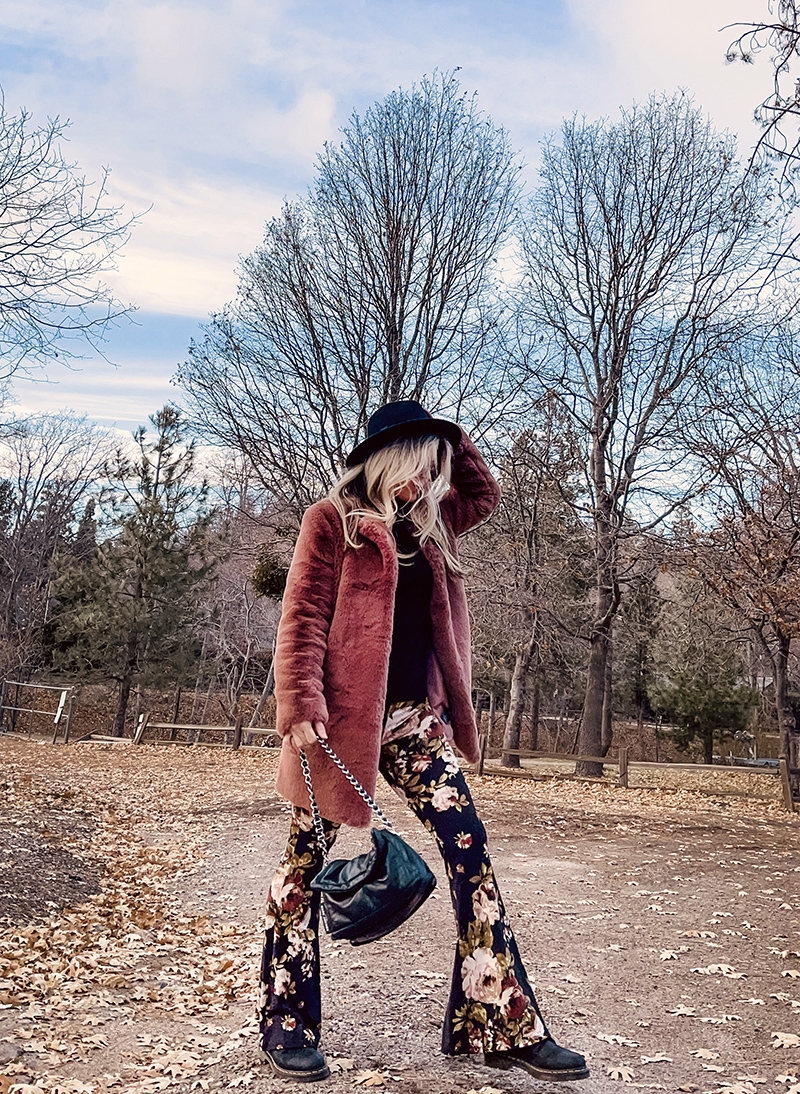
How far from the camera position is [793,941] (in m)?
Answer: 5.27

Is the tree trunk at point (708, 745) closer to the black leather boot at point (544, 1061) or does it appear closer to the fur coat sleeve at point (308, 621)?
the black leather boot at point (544, 1061)

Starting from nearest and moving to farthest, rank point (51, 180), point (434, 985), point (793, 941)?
point (434, 985)
point (793, 941)
point (51, 180)

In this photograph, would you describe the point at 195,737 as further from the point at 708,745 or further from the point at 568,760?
the point at 708,745

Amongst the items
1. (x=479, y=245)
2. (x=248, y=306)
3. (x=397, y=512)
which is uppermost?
(x=479, y=245)

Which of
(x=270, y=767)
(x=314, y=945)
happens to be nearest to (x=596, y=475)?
(x=270, y=767)

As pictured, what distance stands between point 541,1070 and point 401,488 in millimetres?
1893

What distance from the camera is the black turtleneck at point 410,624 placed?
2.89 m

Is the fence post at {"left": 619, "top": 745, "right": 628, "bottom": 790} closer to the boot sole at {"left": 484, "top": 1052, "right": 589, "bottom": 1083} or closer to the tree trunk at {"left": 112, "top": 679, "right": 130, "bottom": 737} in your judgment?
the boot sole at {"left": 484, "top": 1052, "right": 589, "bottom": 1083}

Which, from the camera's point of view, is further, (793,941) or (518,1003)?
(793,941)

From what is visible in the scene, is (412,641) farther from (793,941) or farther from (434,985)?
(793,941)

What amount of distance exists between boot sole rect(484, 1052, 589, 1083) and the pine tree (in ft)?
91.0

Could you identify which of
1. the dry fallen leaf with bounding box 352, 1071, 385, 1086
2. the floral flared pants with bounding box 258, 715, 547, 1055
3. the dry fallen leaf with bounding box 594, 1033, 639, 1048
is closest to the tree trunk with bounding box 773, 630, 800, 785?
the dry fallen leaf with bounding box 594, 1033, 639, 1048

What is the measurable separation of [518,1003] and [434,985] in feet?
5.53

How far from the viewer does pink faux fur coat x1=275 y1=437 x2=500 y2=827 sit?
2.76 meters
